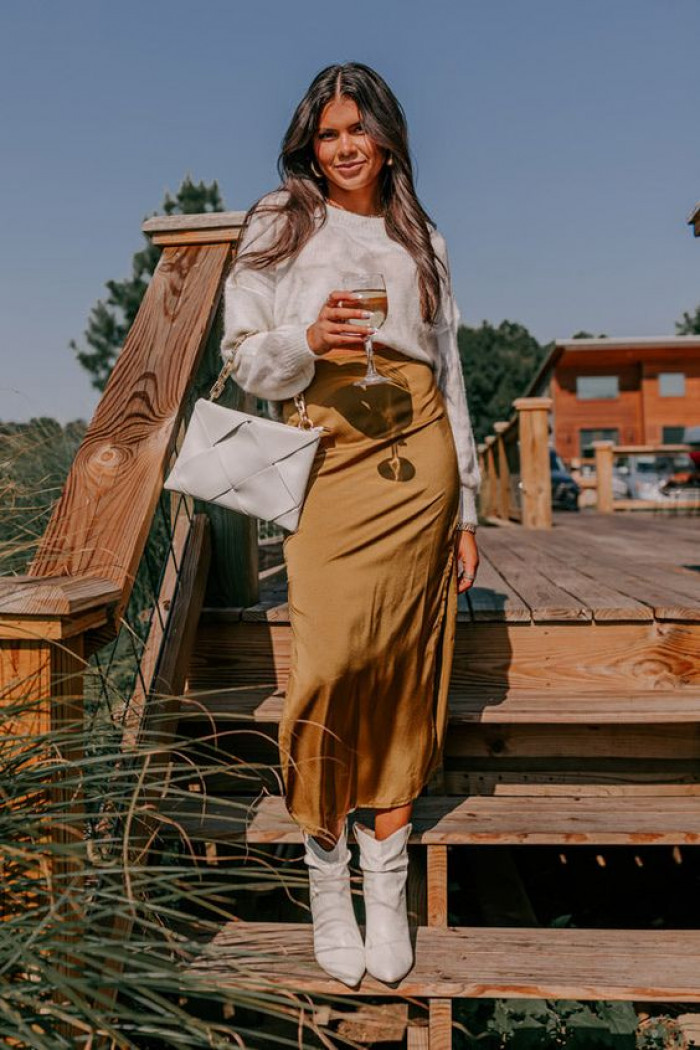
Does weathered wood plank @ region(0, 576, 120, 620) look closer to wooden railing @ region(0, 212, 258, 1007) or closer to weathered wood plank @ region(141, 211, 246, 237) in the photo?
wooden railing @ region(0, 212, 258, 1007)

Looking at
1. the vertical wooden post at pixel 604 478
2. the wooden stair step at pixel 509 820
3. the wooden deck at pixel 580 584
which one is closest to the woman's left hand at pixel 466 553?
the wooden deck at pixel 580 584

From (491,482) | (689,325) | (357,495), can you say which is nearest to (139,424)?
(357,495)

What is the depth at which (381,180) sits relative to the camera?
225cm

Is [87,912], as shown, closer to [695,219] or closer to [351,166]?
[351,166]

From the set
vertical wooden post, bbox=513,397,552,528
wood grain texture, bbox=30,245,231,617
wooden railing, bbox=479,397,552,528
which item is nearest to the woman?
wood grain texture, bbox=30,245,231,617

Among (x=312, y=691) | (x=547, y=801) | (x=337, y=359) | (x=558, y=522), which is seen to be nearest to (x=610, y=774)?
(x=547, y=801)

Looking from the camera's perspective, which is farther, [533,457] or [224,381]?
[533,457]

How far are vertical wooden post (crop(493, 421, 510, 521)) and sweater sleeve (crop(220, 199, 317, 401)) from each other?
28.3ft

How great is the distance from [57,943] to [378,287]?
1247 mm

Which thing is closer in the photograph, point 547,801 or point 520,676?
point 547,801

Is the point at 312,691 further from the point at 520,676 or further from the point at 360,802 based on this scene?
the point at 520,676

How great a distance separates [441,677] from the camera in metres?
2.18

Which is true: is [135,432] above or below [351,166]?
→ below

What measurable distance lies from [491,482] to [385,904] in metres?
11.5
